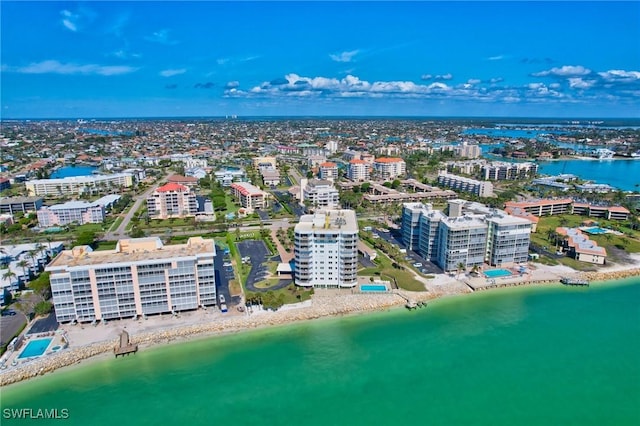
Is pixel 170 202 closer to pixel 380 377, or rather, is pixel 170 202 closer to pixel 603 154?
pixel 380 377

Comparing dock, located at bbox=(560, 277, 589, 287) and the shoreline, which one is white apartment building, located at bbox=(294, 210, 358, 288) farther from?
dock, located at bbox=(560, 277, 589, 287)

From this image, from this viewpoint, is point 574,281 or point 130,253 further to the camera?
point 574,281

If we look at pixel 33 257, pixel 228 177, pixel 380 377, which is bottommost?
pixel 380 377

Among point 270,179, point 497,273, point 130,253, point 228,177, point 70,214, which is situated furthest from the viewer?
point 228,177

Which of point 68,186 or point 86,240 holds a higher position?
point 68,186

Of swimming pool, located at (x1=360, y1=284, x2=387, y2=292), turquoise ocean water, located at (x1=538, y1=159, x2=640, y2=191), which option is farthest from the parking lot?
turquoise ocean water, located at (x1=538, y1=159, x2=640, y2=191)

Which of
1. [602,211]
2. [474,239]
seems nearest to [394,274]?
[474,239]

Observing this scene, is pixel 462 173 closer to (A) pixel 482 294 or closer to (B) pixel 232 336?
(A) pixel 482 294
